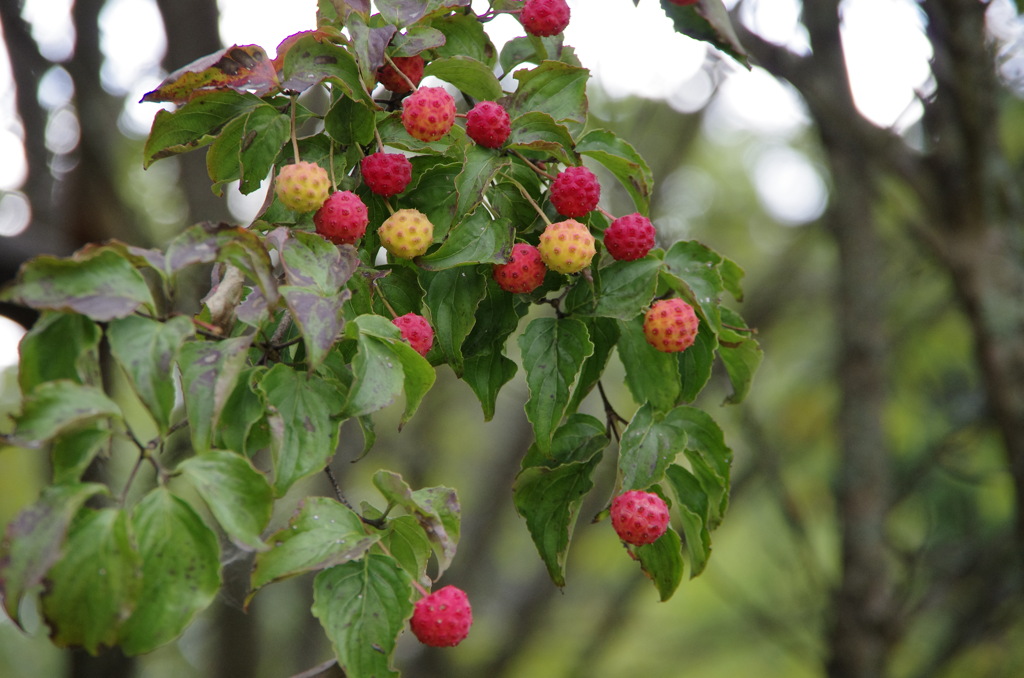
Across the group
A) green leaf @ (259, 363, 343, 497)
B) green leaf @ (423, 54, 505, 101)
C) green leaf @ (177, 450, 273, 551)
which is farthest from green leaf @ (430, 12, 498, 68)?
green leaf @ (177, 450, 273, 551)

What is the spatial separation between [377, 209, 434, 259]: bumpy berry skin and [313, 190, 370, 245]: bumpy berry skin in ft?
0.09

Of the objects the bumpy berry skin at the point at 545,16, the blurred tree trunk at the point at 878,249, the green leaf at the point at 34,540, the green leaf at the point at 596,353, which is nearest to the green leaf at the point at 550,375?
the green leaf at the point at 596,353

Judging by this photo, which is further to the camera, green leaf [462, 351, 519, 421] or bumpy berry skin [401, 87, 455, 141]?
green leaf [462, 351, 519, 421]

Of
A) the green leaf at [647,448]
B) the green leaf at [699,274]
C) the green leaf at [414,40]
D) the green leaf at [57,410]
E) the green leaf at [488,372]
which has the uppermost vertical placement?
the green leaf at [414,40]

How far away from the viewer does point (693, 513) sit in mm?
967

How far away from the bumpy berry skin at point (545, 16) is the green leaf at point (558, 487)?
474 millimetres

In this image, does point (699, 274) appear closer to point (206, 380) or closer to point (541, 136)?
point (541, 136)

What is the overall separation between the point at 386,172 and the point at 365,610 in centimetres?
44

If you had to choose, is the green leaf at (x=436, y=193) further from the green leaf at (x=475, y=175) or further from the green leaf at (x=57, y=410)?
the green leaf at (x=57, y=410)

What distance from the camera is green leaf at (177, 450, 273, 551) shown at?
2.21 feet

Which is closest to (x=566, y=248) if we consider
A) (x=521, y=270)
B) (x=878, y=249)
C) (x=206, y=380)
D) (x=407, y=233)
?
(x=521, y=270)

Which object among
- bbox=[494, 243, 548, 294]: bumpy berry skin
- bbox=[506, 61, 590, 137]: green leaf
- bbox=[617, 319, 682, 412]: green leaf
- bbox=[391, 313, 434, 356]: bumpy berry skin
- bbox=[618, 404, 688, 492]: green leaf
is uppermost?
bbox=[506, 61, 590, 137]: green leaf

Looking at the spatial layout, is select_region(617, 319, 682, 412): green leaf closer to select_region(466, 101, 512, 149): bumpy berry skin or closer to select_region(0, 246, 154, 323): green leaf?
select_region(466, 101, 512, 149): bumpy berry skin

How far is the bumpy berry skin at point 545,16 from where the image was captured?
102 centimetres
